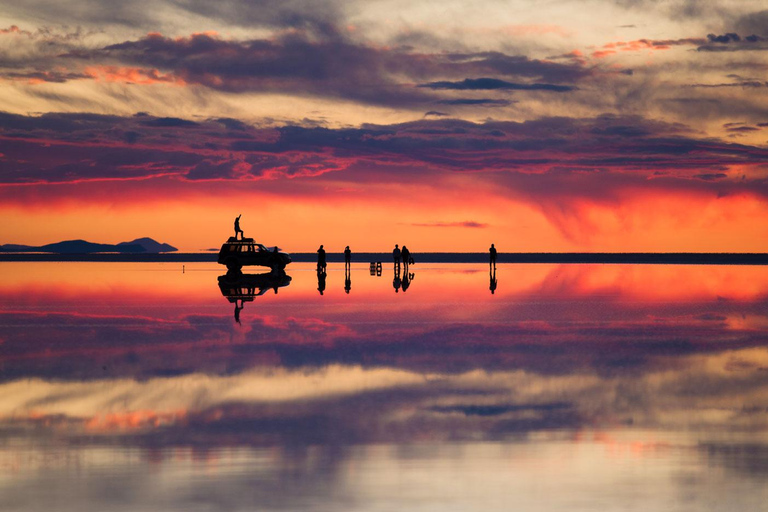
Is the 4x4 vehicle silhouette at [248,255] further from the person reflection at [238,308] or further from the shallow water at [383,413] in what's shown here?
the shallow water at [383,413]

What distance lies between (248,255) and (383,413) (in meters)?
42.9

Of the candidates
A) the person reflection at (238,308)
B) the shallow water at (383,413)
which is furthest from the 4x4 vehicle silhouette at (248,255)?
the shallow water at (383,413)

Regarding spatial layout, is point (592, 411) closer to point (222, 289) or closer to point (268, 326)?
point (268, 326)

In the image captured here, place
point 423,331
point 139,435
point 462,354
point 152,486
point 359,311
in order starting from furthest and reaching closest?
1. point 359,311
2. point 423,331
3. point 462,354
4. point 139,435
5. point 152,486

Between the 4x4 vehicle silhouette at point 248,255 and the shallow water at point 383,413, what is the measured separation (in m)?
27.8

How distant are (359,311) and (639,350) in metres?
11.8

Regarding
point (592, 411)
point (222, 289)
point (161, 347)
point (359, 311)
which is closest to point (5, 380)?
point (161, 347)

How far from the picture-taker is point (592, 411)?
1296 cm

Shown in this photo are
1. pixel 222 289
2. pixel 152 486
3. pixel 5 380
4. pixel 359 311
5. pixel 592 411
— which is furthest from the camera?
pixel 222 289

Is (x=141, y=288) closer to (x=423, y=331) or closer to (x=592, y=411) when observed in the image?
(x=423, y=331)

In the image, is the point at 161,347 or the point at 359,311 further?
the point at 359,311

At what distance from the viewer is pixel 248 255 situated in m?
55.0

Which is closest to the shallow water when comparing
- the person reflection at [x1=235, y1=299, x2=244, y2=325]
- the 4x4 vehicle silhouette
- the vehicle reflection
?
the person reflection at [x1=235, y1=299, x2=244, y2=325]

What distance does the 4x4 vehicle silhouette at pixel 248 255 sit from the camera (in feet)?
180
